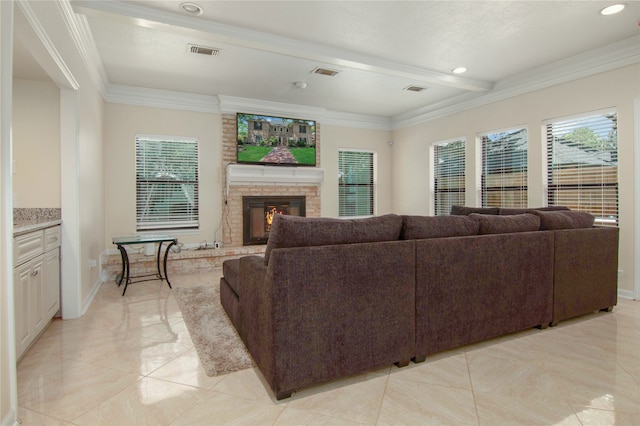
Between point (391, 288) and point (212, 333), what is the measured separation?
158cm

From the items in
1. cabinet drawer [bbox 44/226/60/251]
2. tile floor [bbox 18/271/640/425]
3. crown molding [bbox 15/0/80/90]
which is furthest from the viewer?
cabinet drawer [bbox 44/226/60/251]

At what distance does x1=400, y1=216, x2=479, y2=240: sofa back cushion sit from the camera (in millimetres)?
2266

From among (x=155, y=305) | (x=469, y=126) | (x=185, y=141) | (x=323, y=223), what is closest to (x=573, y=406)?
(x=323, y=223)

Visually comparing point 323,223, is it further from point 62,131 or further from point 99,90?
point 99,90

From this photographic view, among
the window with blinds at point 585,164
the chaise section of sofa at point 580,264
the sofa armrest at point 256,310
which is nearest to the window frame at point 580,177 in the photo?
the window with blinds at point 585,164

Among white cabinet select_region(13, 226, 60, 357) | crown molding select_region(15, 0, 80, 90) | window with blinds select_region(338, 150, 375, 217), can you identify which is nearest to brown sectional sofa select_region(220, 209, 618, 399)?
white cabinet select_region(13, 226, 60, 357)

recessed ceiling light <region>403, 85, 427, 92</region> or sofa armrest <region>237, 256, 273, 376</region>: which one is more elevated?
recessed ceiling light <region>403, 85, 427, 92</region>

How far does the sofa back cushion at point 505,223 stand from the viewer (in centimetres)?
259

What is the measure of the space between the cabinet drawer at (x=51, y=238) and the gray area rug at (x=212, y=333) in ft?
4.08

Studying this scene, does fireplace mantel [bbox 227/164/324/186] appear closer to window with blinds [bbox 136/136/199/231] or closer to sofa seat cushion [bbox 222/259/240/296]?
window with blinds [bbox 136/136/199/231]

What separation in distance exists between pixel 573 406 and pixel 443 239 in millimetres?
1108

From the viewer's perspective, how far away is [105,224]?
16.7 feet

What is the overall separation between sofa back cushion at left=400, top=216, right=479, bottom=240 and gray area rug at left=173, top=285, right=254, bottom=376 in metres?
1.39

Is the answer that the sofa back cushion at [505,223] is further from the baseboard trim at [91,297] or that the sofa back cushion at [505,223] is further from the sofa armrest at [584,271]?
the baseboard trim at [91,297]
